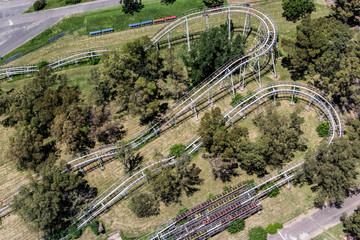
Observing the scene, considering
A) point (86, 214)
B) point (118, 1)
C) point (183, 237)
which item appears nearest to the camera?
point (183, 237)

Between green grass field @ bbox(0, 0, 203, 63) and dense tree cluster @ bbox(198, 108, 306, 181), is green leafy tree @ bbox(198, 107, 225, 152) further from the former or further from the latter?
green grass field @ bbox(0, 0, 203, 63)

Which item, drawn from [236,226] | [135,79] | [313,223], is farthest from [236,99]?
[313,223]

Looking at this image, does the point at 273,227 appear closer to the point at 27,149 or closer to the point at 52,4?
the point at 27,149

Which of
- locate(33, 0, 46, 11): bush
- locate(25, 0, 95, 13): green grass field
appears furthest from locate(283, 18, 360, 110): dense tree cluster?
locate(33, 0, 46, 11): bush

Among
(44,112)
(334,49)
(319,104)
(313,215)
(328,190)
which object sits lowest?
(313,215)

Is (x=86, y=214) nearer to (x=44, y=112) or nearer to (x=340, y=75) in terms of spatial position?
(x=44, y=112)

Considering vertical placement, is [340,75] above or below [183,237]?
above

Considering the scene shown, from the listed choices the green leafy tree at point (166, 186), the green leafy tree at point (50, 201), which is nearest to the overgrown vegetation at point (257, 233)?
the green leafy tree at point (166, 186)

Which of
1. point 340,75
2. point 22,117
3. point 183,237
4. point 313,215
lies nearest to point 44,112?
point 22,117
